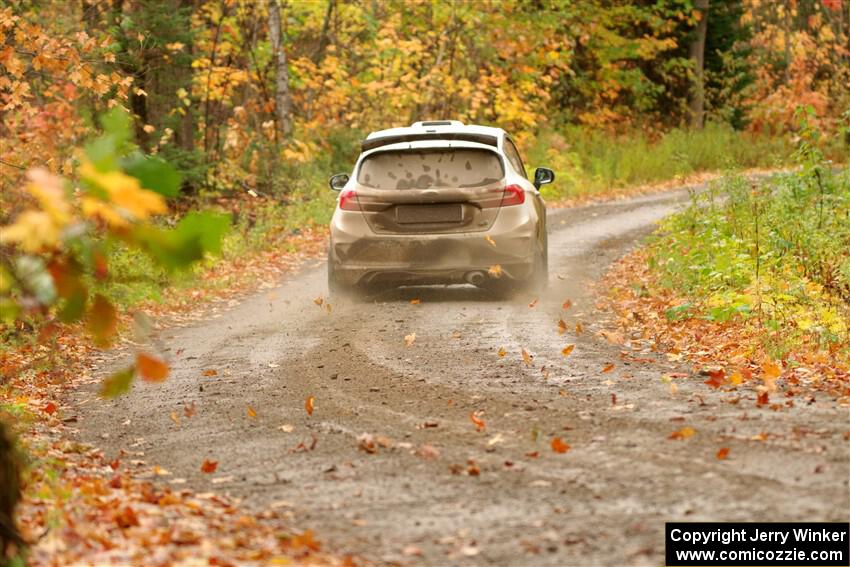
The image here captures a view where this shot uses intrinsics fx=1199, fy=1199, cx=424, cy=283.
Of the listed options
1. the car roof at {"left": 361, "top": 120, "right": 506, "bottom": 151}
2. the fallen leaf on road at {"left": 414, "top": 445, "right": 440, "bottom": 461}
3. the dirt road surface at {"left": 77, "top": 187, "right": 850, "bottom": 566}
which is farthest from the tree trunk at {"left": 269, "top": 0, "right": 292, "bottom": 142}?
the fallen leaf on road at {"left": 414, "top": 445, "right": 440, "bottom": 461}

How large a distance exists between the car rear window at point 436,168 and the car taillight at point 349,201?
10.5 inches

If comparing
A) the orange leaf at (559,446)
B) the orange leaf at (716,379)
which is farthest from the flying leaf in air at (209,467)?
the orange leaf at (716,379)

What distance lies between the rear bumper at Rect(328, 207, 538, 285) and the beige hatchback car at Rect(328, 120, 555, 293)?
0.04ft

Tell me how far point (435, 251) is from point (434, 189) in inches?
26.3

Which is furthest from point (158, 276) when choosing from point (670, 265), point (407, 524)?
point (407, 524)

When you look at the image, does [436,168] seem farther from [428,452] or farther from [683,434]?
[683,434]

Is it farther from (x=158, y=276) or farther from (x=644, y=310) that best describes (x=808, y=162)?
(x=158, y=276)

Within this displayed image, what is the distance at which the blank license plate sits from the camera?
42.4ft

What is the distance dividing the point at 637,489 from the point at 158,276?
11.3m

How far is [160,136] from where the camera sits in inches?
811

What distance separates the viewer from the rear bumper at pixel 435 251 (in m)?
12.9

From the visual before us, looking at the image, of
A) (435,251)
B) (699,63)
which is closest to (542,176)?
(435,251)

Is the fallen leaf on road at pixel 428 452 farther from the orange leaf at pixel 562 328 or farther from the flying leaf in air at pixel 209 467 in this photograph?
the orange leaf at pixel 562 328

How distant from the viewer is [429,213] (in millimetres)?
12930
